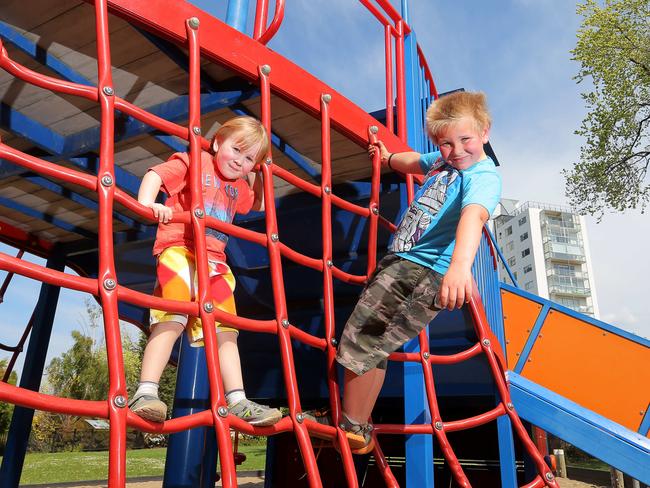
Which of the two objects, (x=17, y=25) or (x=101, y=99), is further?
(x=17, y=25)

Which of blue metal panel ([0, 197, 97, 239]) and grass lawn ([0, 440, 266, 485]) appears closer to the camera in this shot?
blue metal panel ([0, 197, 97, 239])

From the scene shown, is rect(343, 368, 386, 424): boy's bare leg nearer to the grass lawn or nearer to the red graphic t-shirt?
the red graphic t-shirt

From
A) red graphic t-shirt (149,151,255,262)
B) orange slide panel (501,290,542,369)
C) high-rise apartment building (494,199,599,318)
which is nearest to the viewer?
red graphic t-shirt (149,151,255,262)

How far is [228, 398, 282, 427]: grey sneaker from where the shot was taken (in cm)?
159

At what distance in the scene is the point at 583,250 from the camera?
4903 cm

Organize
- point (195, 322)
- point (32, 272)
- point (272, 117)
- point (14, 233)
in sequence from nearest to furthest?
point (32, 272)
point (195, 322)
point (272, 117)
point (14, 233)

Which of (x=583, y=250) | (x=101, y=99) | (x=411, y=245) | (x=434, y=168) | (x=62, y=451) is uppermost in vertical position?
(x=583, y=250)

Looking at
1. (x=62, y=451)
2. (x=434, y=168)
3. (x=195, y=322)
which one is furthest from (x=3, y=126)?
(x=62, y=451)

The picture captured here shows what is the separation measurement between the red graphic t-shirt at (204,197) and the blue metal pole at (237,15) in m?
0.75

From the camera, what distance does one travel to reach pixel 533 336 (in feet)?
13.0

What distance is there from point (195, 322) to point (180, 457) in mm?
1052

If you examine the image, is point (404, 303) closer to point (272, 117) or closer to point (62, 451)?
point (272, 117)

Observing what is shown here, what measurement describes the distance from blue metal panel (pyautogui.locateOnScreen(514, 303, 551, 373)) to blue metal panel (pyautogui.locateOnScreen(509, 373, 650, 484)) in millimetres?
1105

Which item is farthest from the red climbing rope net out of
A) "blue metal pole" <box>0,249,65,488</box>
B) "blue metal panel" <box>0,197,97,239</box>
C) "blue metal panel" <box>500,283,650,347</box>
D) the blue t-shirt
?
"blue metal pole" <box>0,249,65,488</box>
